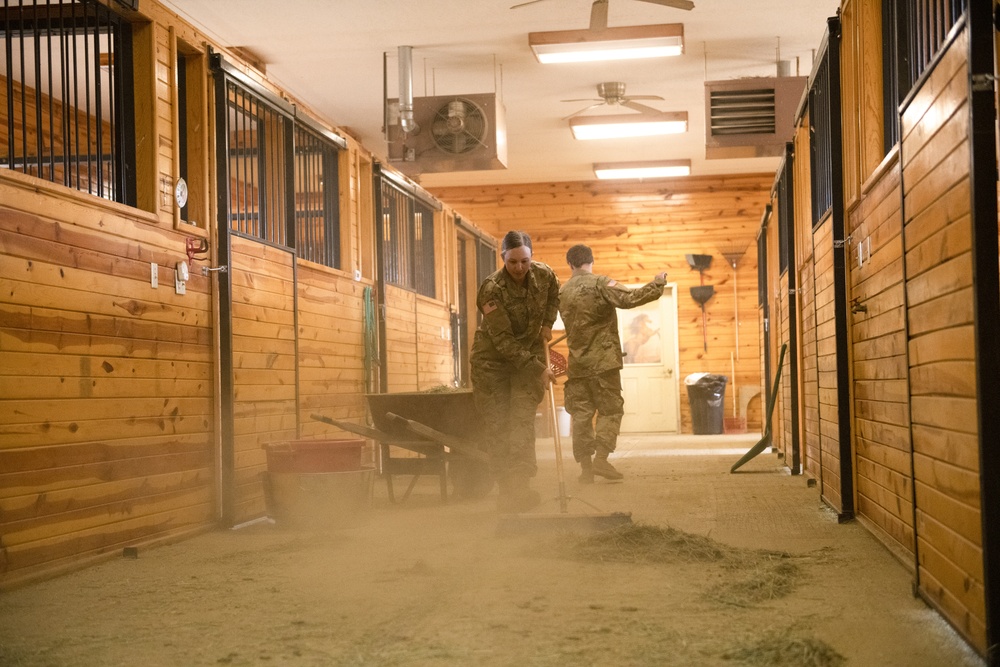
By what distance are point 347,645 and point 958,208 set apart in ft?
6.37

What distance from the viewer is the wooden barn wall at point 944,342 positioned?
237 cm

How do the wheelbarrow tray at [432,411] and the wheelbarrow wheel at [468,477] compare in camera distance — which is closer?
the wheelbarrow tray at [432,411]

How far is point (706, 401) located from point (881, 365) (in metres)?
9.53

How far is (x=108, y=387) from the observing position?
4.29 m

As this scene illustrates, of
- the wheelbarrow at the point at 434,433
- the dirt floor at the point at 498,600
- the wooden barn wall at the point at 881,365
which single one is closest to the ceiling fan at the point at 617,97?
the wheelbarrow at the point at 434,433

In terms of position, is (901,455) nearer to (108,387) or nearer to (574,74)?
(108,387)

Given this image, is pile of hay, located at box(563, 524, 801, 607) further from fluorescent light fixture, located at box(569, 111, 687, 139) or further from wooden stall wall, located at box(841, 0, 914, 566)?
fluorescent light fixture, located at box(569, 111, 687, 139)

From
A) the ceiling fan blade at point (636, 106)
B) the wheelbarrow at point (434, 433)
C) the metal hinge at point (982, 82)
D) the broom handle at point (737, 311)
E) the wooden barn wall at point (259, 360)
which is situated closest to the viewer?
the metal hinge at point (982, 82)

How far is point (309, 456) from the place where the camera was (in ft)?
16.9

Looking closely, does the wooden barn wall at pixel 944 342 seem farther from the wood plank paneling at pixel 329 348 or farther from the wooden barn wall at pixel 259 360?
the wood plank paneling at pixel 329 348

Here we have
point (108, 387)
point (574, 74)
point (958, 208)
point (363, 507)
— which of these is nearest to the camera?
point (958, 208)

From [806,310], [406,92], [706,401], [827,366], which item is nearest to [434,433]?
[827,366]

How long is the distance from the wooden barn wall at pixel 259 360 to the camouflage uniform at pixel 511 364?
4.14 feet

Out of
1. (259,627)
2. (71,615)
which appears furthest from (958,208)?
(71,615)
